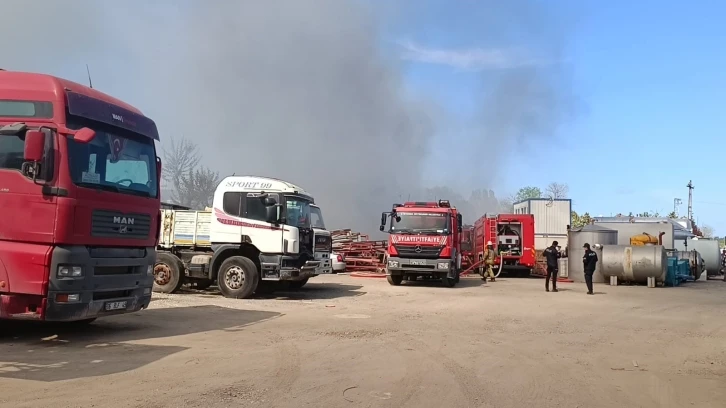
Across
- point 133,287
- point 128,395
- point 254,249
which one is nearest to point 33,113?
point 133,287

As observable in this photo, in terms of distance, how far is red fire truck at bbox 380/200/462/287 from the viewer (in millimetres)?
18859

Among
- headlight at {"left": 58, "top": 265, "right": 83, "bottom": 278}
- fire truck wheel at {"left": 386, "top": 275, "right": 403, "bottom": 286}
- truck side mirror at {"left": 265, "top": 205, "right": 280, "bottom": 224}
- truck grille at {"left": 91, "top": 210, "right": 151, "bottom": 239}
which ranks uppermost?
truck side mirror at {"left": 265, "top": 205, "right": 280, "bottom": 224}

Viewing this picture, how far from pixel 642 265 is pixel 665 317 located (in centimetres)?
979

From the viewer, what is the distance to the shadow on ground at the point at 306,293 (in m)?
15.9

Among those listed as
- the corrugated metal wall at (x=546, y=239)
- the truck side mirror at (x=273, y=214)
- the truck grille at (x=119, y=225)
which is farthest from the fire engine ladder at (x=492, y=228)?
the truck grille at (x=119, y=225)

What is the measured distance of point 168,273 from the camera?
1531cm

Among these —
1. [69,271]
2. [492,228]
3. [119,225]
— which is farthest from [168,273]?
[492,228]

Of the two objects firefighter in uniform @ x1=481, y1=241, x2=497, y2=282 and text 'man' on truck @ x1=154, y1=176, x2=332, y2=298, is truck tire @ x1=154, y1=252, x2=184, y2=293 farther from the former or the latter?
firefighter in uniform @ x1=481, y1=241, x2=497, y2=282

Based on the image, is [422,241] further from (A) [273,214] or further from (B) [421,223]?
(A) [273,214]

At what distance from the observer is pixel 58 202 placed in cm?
746

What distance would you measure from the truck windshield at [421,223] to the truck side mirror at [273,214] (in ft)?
19.3

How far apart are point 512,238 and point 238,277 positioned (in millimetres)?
16406

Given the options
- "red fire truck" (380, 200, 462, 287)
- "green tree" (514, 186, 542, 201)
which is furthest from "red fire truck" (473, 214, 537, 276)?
"green tree" (514, 186, 542, 201)

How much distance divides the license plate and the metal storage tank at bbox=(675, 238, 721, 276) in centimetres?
3465
